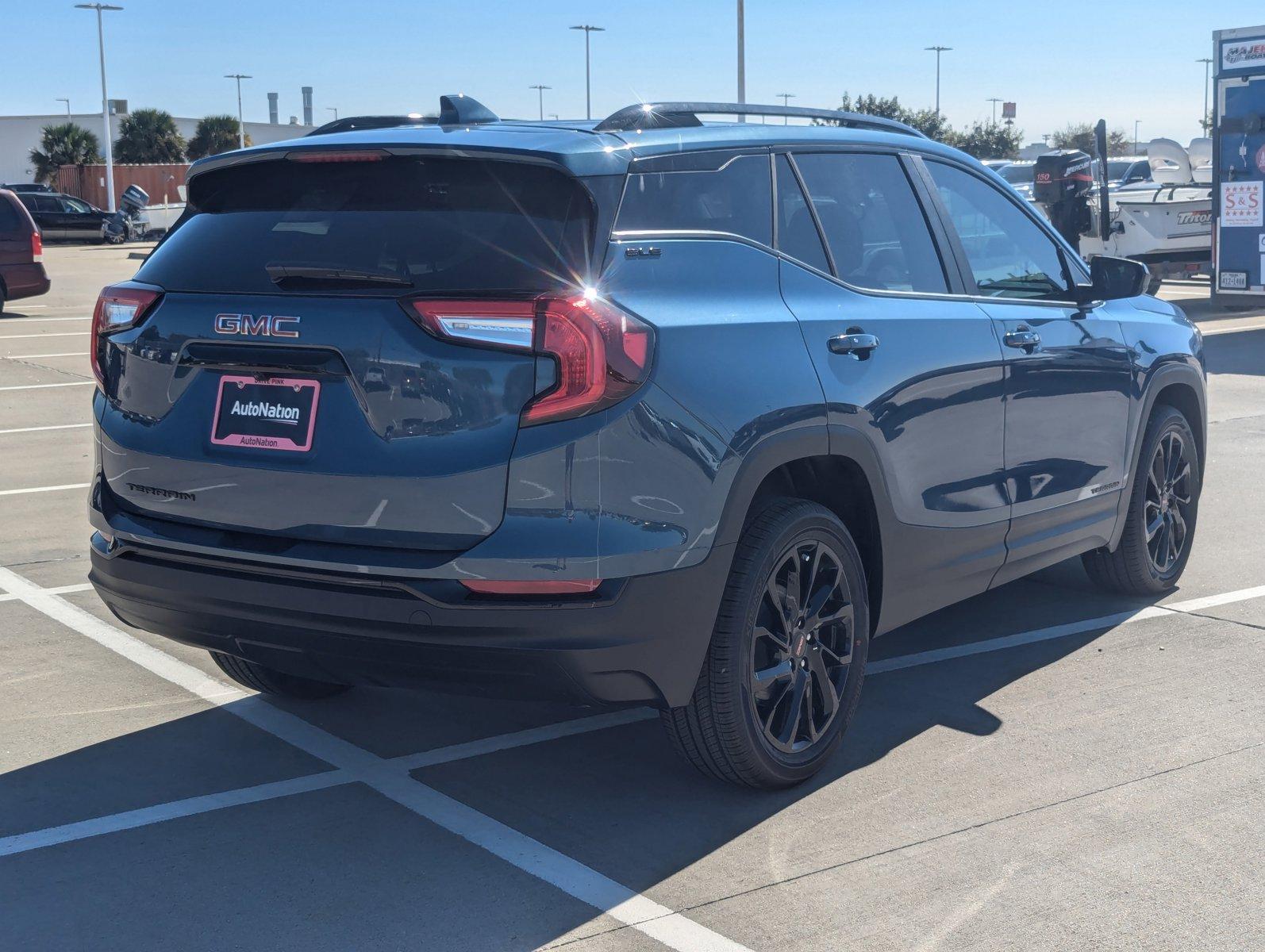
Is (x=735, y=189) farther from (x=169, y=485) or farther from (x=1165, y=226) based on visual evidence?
(x=1165, y=226)

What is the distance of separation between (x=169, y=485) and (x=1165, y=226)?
768 inches

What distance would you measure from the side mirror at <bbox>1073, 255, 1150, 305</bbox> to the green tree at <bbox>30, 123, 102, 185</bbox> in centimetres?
6792

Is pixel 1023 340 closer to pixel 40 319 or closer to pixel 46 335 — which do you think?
pixel 46 335

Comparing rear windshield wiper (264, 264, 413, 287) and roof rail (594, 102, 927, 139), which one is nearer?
rear windshield wiper (264, 264, 413, 287)

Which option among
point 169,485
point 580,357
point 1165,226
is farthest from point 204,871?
point 1165,226

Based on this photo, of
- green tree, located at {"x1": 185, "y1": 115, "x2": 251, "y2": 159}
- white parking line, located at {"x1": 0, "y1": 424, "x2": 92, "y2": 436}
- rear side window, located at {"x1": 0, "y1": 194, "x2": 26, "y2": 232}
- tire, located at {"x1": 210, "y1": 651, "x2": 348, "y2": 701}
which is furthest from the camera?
green tree, located at {"x1": 185, "y1": 115, "x2": 251, "y2": 159}

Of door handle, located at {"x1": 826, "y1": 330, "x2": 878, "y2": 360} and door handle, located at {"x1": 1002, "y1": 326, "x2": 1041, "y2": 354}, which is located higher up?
door handle, located at {"x1": 826, "y1": 330, "x2": 878, "y2": 360}

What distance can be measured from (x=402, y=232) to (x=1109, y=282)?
123 inches

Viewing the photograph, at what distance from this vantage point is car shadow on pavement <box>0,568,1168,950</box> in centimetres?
351

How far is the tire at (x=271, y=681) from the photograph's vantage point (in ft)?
16.5

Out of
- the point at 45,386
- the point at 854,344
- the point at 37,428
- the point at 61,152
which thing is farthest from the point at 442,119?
the point at 61,152

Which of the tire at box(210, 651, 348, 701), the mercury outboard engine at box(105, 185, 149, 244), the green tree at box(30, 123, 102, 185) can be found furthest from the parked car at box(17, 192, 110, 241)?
the tire at box(210, 651, 348, 701)

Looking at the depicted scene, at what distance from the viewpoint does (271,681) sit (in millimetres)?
5062

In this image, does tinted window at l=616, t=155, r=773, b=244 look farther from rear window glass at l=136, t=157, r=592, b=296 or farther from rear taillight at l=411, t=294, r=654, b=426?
rear taillight at l=411, t=294, r=654, b=426
